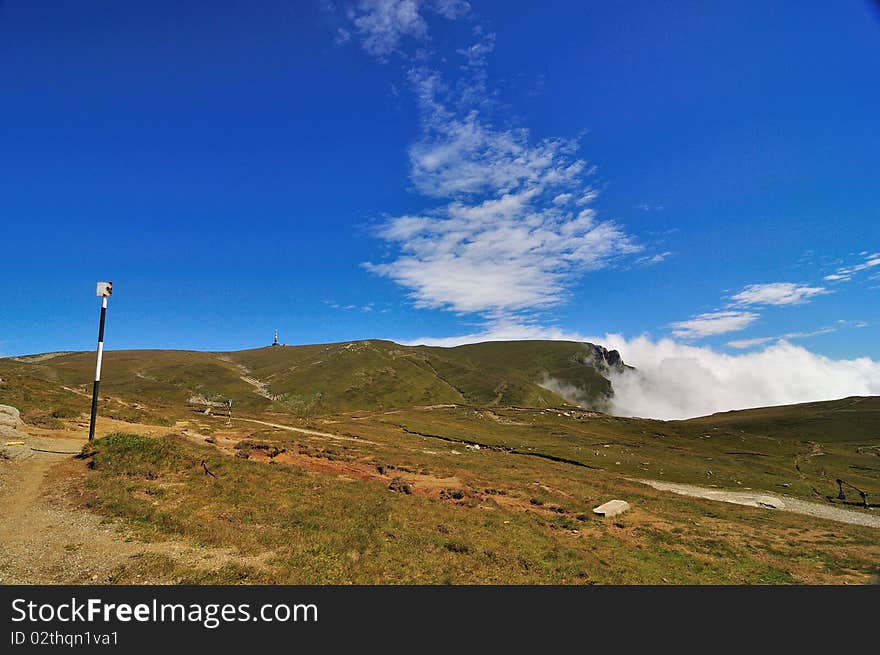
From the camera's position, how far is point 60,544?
539 inches

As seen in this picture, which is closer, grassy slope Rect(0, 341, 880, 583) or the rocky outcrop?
grassy slope Rect(0, 341, 880, 583)

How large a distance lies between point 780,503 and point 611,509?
33.0 m

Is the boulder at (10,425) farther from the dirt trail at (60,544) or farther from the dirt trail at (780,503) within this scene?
the dirt trail at (780,503)

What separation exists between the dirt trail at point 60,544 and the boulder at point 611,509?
90.1 feet

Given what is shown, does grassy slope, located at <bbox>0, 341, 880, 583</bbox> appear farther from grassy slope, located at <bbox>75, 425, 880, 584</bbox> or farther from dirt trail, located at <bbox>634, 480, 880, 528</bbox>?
dirt trail, located at <bbox>634, 480, 880, 528</bbox>

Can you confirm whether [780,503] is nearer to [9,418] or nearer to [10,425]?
[10,425]

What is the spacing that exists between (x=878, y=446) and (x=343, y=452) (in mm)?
157310

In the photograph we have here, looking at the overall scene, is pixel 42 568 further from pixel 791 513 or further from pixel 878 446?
pixel 878 446

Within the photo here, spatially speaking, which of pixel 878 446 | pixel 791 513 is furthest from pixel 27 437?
pixel 878 446

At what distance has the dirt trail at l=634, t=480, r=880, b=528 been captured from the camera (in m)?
47.2

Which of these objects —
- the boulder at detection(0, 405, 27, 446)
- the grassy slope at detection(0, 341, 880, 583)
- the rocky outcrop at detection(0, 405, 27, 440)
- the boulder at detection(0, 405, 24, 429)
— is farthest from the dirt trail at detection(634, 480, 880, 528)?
the boulder at detection(0, 405, 24, 429)

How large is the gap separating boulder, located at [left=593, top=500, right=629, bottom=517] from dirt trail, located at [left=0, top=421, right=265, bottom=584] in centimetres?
2746

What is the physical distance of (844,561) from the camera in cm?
2536

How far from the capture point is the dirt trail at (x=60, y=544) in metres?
11.9
